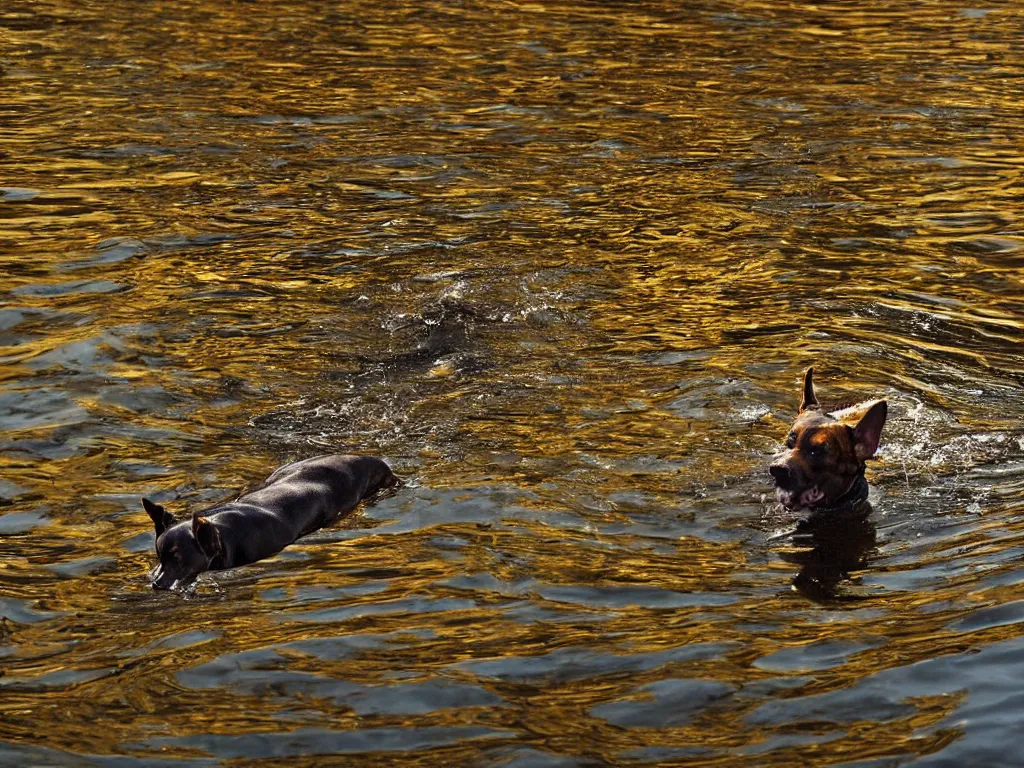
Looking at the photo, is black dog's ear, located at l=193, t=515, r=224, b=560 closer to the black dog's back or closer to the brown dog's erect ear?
the black dog's back

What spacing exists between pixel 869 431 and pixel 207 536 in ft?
11.2

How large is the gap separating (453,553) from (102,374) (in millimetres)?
3749

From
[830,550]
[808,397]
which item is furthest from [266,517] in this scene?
[808,397]

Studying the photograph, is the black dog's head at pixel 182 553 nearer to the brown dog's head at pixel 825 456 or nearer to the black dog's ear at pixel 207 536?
the black dog's ear at pixel 207 536

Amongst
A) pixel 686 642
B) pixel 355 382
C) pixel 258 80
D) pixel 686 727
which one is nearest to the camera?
pixel 686 727

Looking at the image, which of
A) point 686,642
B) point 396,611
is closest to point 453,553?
point 396,611

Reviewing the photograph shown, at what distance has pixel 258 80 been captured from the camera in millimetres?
20922

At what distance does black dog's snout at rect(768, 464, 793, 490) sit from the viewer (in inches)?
344

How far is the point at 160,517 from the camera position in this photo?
26.3 feet

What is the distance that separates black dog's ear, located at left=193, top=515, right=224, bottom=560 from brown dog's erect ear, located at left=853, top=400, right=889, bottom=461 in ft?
10.8

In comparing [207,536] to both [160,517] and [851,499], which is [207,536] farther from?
[851,499]

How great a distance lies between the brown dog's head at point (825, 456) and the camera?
8734mm

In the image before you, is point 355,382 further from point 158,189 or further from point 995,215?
point 995,215

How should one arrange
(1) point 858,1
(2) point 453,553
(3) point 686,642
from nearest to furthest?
(3) point 686,642 < (2) point 453,553 < (1) point 858,1
